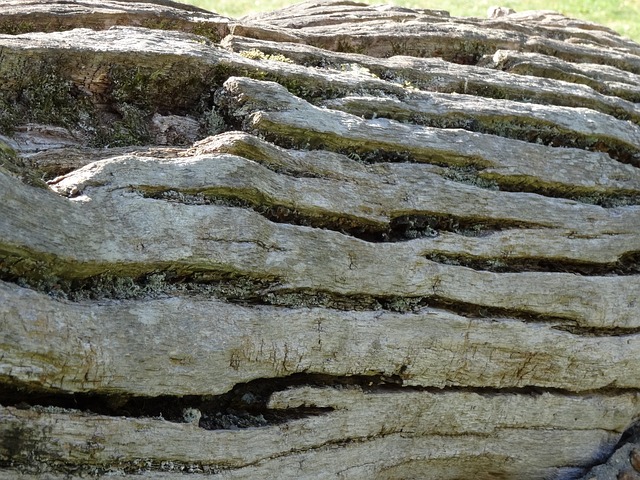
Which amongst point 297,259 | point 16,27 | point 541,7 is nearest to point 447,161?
point 297,259

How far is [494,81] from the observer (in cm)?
1243

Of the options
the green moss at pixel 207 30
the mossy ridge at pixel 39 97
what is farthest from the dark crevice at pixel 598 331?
the mossy ridge at pixel 39 97

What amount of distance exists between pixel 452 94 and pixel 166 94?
4245mm

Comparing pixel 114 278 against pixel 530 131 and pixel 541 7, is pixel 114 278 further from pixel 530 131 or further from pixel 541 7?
pixel 541 7

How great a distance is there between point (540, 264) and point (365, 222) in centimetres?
274

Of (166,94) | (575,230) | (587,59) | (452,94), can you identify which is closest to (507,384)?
(575,230)

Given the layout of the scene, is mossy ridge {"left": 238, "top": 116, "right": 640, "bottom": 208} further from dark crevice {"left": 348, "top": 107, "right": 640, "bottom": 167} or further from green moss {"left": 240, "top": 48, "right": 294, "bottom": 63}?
green moss {"left": 240, "top": 48, "right": 294, "bottom": 63}

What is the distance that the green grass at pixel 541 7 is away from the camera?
26.2 meters

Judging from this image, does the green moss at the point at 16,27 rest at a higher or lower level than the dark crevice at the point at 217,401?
higher

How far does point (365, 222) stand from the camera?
9664 millimetres

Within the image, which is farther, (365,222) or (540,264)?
(540,264)

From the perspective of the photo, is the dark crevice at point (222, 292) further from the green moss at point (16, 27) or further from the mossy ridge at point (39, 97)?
the green moss at point (16, 27)

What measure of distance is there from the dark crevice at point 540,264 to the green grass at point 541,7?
1701cm

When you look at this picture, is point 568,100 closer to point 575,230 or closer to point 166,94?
point 575,230
